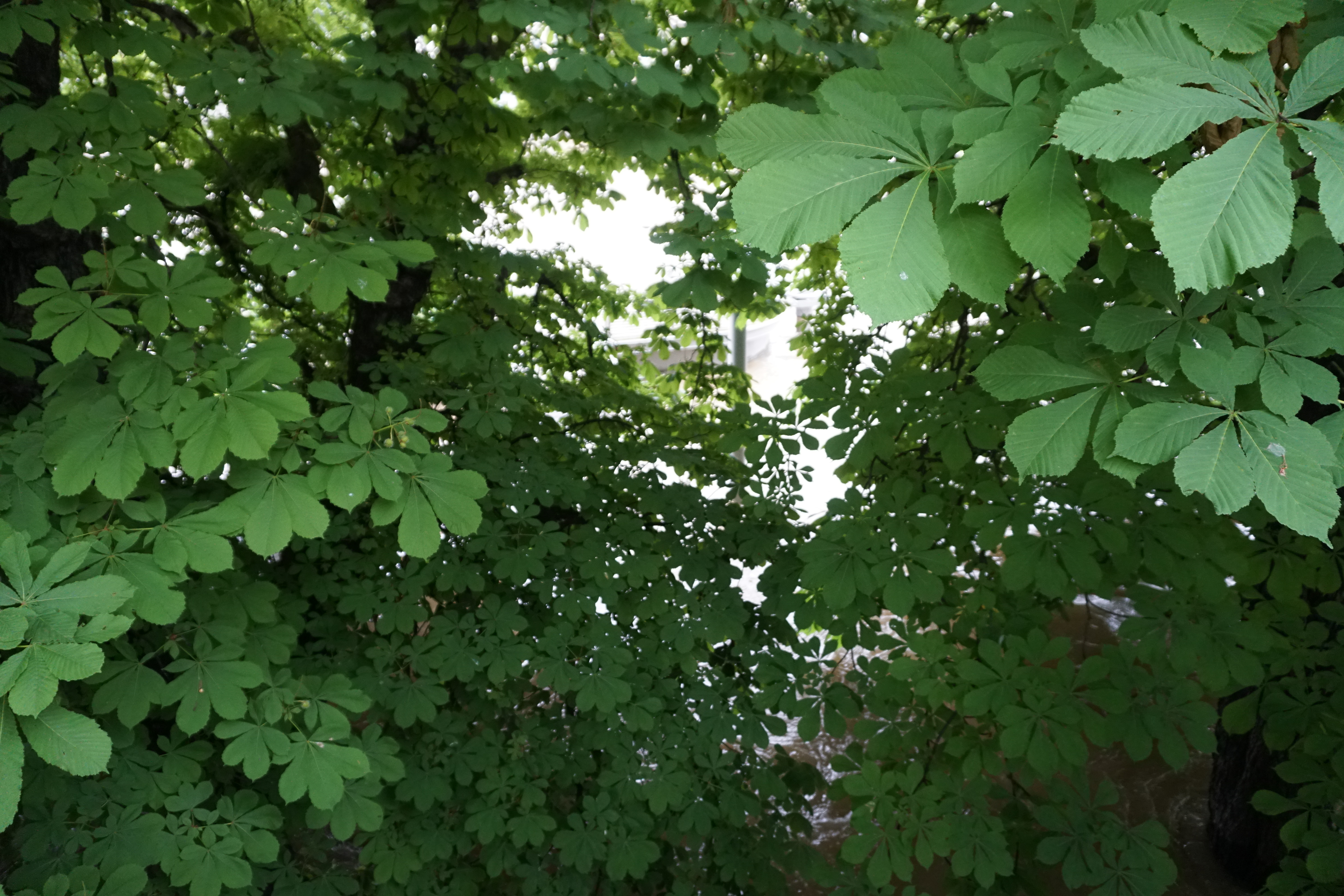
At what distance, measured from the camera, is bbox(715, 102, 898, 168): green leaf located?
3.21 feet

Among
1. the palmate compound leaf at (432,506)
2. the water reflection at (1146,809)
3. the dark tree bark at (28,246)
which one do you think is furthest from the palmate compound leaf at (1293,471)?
the water reflection at (1146,809)

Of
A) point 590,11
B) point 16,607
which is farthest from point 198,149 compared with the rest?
point 16,607

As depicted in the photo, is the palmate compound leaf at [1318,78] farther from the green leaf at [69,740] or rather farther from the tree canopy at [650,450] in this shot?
the green leaf at [69,740]

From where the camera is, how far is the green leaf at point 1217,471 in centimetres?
106

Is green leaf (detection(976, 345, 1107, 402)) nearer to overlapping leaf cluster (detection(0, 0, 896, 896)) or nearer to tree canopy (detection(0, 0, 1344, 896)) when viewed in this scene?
Result: tree canopy (detection(0, 0, 1344, 896))

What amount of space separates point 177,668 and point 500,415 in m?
1.49

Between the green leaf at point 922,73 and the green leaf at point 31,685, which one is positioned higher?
the green leaf at point 922,73

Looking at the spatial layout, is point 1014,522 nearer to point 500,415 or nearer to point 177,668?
point 500,415

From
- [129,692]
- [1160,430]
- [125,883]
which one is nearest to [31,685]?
[129,692]

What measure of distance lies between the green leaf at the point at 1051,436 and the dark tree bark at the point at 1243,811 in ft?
11.9

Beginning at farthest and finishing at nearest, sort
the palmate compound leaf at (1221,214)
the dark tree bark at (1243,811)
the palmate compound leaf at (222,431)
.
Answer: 1. the dark tree bark at (1243,811)
2. the palmate compound leaf at (222,431)
3. the palmate compound leaf at (1221,214)

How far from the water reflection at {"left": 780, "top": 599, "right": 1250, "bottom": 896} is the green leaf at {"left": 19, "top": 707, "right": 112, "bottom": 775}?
3441mm

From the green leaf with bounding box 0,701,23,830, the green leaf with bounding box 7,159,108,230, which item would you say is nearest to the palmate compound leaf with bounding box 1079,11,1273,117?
the green leaf with bounding box 0,701,23,830

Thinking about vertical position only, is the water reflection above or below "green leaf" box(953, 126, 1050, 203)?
below
